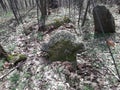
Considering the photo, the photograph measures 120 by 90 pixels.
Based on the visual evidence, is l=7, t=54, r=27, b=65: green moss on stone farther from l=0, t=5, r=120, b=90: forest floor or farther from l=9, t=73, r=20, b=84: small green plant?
l=9, t=73, r=20, b=84: small green plant

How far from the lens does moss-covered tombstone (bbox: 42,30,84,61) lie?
527cm

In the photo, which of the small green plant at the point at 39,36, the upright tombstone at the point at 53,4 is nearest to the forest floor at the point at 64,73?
the small green plant at the point at 39,36

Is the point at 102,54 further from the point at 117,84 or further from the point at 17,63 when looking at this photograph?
the point at 17,63

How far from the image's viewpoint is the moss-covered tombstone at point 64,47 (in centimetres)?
527

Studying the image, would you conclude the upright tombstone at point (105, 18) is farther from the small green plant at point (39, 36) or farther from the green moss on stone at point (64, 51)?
the green moss on stone at point (64, 51)

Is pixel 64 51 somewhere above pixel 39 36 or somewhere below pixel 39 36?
above

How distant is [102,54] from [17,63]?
2514 mm

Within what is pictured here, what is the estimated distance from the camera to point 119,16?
10383 millimetres

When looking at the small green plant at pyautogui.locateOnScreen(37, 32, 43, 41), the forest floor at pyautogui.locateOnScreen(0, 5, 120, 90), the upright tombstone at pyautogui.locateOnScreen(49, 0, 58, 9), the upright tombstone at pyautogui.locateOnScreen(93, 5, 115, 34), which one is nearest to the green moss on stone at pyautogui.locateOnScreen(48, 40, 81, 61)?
the forest floor at pyautogui.locateOnScreen(0, 5, 120, 90)

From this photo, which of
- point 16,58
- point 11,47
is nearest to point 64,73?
point 16,58

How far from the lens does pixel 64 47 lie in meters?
5.30

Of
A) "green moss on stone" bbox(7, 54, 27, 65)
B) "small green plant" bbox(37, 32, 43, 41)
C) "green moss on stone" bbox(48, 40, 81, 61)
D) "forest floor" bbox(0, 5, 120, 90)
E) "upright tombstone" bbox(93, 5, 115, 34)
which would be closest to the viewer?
"forest floor" bbox(0, 5, 120, 90)

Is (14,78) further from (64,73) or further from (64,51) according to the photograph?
(64,51)

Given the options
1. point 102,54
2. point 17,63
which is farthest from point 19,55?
point 102,54
